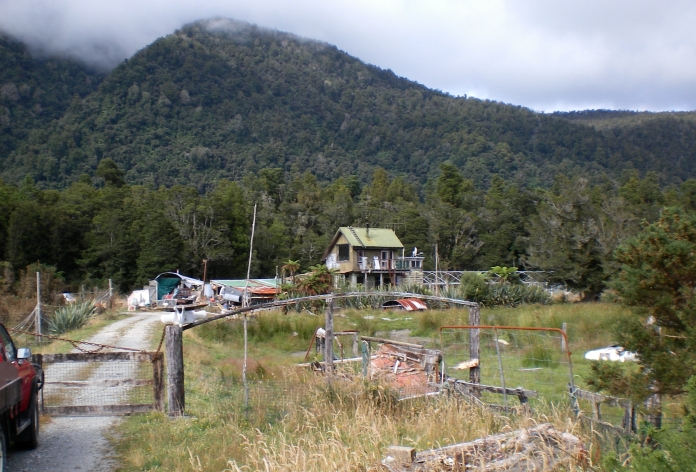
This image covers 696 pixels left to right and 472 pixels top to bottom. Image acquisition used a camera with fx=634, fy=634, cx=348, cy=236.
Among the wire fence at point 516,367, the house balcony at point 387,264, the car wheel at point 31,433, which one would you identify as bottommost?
the house balcony at point 387,264

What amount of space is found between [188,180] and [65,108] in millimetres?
53047

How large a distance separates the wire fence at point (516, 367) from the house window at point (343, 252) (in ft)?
104

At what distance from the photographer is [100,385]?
9.62 meters

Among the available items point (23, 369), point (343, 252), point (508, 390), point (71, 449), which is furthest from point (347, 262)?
point (23, 369)

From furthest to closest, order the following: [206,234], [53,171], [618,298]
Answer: [53,171]
[206,234]
[618,298]

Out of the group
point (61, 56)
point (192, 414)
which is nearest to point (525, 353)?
point (192, 414)

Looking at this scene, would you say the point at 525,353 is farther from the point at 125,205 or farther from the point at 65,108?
the point at 65,108

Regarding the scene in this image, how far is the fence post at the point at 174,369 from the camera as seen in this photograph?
8844mm

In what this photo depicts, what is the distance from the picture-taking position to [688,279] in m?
5.87

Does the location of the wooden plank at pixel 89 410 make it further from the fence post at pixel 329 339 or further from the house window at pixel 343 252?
the house window at pixel 343 252

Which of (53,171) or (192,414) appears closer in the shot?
(192,414)

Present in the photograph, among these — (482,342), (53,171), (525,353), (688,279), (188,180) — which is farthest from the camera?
(188,180)

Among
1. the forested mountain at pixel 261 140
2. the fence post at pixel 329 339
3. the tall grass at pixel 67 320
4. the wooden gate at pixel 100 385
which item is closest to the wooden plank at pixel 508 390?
the fence post at pixel 329 339

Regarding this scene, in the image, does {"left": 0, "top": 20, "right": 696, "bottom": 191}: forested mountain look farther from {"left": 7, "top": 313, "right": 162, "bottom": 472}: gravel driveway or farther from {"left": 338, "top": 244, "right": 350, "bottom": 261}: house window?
{"left": 7, "top": 313, "right": 162, "bottom": 472}: gravel driveway
